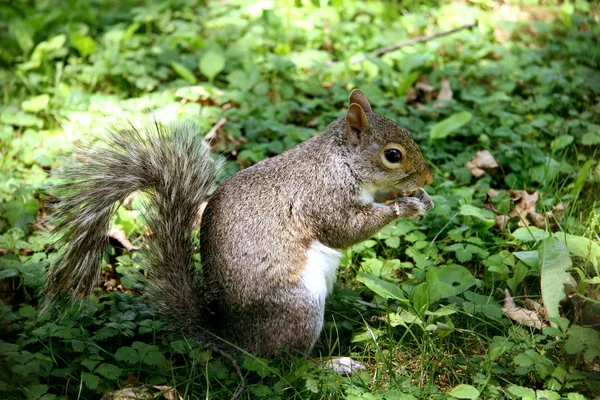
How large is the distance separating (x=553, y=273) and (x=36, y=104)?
247cm

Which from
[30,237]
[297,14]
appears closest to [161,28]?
[297,14]

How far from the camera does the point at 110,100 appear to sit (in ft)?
11.3

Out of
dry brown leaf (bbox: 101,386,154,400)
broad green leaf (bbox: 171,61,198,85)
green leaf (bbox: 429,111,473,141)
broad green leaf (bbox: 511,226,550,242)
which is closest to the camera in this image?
dry brown leaf (bbox: 101,386,154,400)

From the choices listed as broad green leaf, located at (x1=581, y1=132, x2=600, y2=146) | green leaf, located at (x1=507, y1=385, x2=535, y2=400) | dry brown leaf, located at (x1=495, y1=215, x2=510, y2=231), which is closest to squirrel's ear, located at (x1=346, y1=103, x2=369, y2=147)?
dry brown leaf, located at (x1=495, y1=215, x2=510, y2=231)

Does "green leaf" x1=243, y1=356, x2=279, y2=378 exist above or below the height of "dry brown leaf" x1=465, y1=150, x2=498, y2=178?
below

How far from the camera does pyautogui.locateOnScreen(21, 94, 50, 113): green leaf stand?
3.31 metres

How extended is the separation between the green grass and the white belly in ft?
0.31

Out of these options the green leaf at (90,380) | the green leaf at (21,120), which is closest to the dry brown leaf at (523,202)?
the green leaf at (90,380)

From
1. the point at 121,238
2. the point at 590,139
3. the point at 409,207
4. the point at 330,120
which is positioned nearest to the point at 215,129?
the point at 330,120

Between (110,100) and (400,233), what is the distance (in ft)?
5.61

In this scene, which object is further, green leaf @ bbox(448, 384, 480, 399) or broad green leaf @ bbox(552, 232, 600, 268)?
broad green leaf @ bbox(552, 232, 600, 268)

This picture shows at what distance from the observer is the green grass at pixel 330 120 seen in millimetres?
1917

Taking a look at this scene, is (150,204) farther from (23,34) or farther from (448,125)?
(23,34)

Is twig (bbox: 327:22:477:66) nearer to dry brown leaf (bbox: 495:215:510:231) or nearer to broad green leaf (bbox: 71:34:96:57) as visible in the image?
broad green leaf (bbox: 71:34:96:57)
